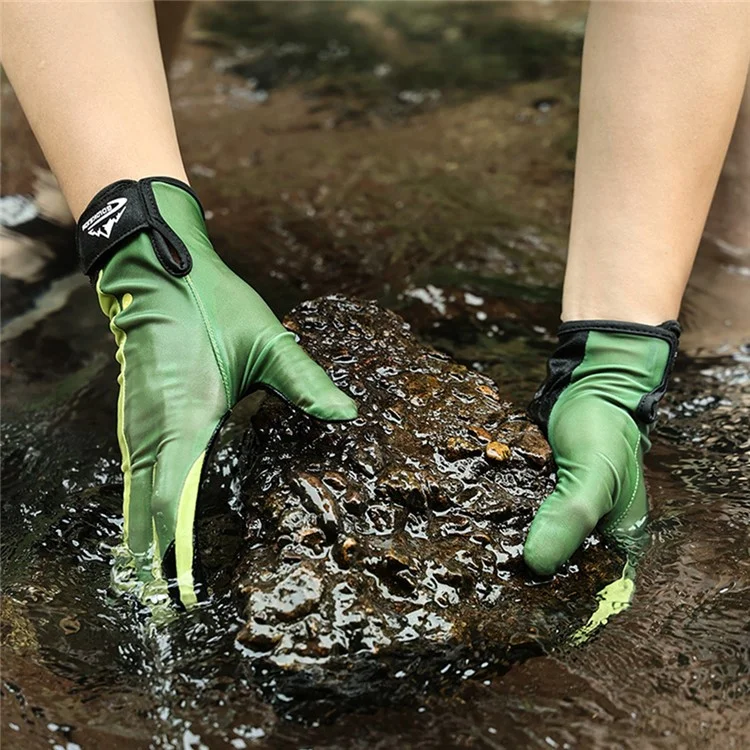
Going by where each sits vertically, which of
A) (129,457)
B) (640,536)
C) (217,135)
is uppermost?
(129,457)

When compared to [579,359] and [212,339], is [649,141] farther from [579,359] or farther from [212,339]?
[212,339]

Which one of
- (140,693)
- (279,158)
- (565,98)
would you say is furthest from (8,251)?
(565,98)

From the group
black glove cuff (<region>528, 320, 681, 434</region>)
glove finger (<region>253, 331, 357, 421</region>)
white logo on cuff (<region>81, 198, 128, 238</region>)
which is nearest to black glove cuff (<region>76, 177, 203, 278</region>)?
white logo on cuff (<region>81, 198, 128, 238</region>)

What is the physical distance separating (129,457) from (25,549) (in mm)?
279

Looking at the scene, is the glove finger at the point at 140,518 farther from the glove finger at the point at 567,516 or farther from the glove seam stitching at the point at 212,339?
the glove finger at the point at 567,516

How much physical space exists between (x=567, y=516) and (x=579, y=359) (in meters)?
0.38

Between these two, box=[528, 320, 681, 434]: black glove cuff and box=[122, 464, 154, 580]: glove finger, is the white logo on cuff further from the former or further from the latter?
box=[528, 320, 681, 434]: black glove cuff

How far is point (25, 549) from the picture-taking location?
5.16 feet

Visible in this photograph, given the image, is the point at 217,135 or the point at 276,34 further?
the point at 276,34

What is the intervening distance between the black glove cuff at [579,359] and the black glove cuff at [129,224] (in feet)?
2.34

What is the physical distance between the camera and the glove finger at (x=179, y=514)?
54.7 inches

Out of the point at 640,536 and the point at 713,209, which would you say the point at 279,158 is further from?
the point at 640,536

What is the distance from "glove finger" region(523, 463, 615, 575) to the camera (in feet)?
4.60

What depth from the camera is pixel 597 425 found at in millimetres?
1569
